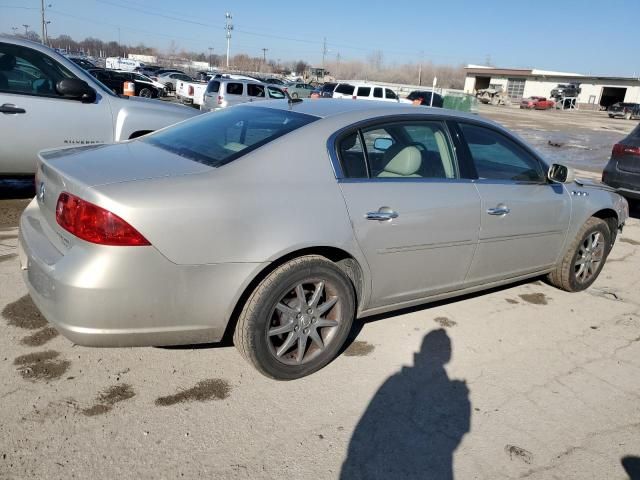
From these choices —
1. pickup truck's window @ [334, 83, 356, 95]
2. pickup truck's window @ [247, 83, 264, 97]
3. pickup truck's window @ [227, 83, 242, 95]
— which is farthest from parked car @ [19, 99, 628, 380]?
pickup truck's window @ [334, 83, 356, 95]

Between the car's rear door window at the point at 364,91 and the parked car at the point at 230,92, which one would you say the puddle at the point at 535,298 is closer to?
the parked car at the point at 230,92

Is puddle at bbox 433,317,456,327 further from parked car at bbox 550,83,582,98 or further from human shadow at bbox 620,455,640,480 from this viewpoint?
parked car at bbox 550,83,582,98

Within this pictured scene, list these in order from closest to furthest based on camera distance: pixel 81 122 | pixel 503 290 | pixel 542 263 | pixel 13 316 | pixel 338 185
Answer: pixel 338 185
pixel 13 316
pixel 542 263
pixel 503 290
pixel 81 122

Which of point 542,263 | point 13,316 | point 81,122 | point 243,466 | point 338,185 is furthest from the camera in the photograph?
point 81,122

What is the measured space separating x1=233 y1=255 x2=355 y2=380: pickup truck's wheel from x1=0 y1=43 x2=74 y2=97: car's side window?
13.7 ft

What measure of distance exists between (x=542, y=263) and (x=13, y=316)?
155 inches

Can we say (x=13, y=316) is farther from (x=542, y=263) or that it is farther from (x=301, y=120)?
(x=542, y=263)

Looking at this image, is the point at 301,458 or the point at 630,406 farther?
the point at 630,406

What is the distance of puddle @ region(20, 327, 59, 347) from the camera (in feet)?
10.4

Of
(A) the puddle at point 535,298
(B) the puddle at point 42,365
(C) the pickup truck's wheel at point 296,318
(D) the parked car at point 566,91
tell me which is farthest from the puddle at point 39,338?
(D) the parked car at point 566,91

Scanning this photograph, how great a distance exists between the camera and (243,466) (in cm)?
235

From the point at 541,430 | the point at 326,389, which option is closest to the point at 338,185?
the point at 326,389

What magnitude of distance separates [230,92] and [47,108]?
49.6ft

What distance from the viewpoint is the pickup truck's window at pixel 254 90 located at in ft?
67.3
